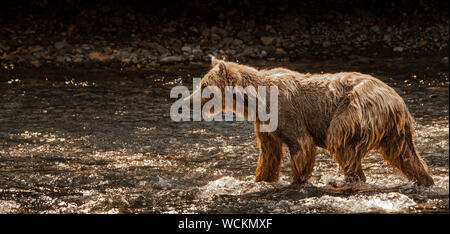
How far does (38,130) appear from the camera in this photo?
10516 mm

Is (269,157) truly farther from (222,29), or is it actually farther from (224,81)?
(222,29)

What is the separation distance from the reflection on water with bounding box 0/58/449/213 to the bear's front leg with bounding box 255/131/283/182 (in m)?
0.14

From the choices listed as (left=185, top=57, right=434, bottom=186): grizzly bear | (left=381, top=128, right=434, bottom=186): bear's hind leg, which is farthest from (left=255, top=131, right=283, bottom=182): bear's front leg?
(left=381, top=128, right=434, bottom=186): bear's hind leg

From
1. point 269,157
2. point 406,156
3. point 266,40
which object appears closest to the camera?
point 406,156

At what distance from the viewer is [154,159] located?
909 centimetres

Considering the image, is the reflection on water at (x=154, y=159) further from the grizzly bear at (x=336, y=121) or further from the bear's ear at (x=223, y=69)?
the bear's ear at (x=223, y=69)

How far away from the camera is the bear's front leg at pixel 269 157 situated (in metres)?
7.51

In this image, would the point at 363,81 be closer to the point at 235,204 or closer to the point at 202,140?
the point at 235,204

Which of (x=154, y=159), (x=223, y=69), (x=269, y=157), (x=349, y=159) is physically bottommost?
(x=154, y=159)

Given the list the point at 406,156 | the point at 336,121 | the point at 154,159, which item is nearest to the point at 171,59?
the point at 154,159

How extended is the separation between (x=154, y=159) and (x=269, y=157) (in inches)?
85.5

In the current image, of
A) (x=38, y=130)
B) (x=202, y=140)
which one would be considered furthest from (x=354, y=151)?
(x=38, y=130)

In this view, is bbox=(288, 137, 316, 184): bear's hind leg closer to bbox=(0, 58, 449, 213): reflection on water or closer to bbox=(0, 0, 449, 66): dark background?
bbox=(0, 58, 449, 213): reflection on water

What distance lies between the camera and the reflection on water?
704 centimetres
